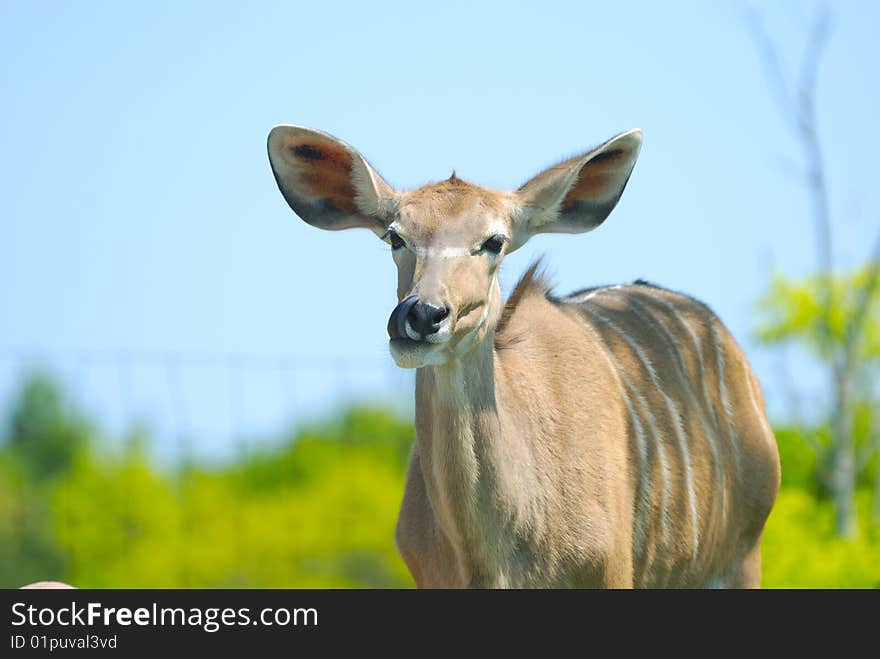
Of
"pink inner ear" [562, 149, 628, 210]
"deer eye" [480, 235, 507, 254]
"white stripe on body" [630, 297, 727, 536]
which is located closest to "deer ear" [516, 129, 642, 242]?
"pink inner ear" [562, 149, 628, 210]

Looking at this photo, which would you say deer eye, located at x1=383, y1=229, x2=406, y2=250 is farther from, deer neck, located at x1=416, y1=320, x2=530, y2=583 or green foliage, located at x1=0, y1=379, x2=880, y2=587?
green foliage, located at x1=0, y1=379, x2=880, y2=587

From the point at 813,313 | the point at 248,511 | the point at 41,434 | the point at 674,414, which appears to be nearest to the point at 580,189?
the point at 674,414

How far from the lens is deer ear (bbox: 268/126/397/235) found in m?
5.09

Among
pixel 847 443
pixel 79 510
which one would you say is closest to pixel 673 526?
pixel 79 510

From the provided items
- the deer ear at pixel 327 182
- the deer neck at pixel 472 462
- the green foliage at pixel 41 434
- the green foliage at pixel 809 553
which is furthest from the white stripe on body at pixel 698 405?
the green foliage at pixel 41 434

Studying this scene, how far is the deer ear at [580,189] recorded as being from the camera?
5.08m

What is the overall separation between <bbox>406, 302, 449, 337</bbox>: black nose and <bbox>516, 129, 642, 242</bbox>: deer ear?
2.94 feet

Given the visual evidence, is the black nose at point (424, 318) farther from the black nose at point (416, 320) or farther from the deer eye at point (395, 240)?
the deer eye at point (395, 240)

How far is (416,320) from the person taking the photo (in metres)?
4.27

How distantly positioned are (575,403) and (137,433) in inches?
248

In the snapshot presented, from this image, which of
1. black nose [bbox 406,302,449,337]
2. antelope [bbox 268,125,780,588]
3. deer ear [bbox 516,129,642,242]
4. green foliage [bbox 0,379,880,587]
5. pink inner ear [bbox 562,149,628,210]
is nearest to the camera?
black nose [bbox 406,302,449,337]

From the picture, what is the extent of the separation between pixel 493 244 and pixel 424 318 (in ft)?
2.08
